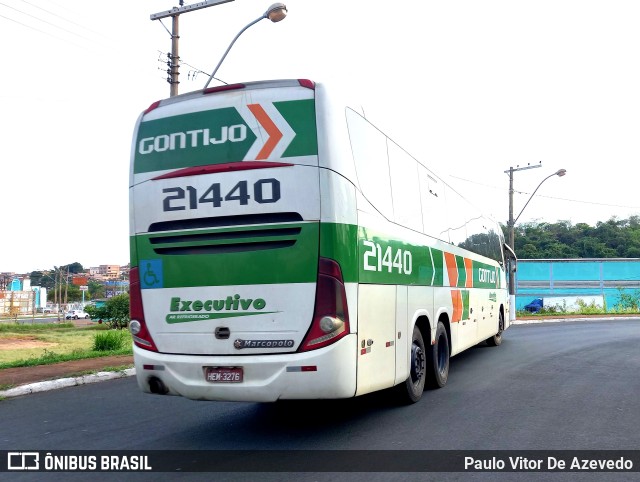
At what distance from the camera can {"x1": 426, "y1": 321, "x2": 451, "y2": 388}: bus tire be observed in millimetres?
8883

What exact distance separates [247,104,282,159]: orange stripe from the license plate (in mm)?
2133

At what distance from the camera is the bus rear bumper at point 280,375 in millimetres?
5773

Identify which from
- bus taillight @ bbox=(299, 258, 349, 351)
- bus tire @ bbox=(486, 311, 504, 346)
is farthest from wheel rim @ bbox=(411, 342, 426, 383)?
bus tire @ bbox=(486, 311, 504, 346)

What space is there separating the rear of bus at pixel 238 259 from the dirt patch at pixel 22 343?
2181cm

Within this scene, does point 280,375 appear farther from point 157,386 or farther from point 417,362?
point 417,362

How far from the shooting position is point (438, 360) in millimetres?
9242

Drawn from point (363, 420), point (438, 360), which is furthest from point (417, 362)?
point (363, 420)

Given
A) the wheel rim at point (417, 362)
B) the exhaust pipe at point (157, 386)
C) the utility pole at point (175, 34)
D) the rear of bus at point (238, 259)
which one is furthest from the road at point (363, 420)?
the utility pole at point (175, 34)

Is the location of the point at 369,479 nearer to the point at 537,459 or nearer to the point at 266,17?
the point at 537,459

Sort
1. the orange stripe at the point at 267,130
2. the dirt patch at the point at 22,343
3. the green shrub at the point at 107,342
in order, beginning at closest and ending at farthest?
1. the orange stripe at the point at 267,130
2. the green shrub at the point at 107,342
3. the dirt patch at the point at 22,343

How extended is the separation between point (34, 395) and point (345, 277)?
6149mm

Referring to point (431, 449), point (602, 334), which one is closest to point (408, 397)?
point (431, 449)

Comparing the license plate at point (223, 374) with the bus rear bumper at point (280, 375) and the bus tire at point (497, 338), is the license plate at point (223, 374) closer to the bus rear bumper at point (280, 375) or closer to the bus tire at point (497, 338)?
the bus rear bumper at point (280, 375)

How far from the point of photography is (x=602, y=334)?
20.4m
